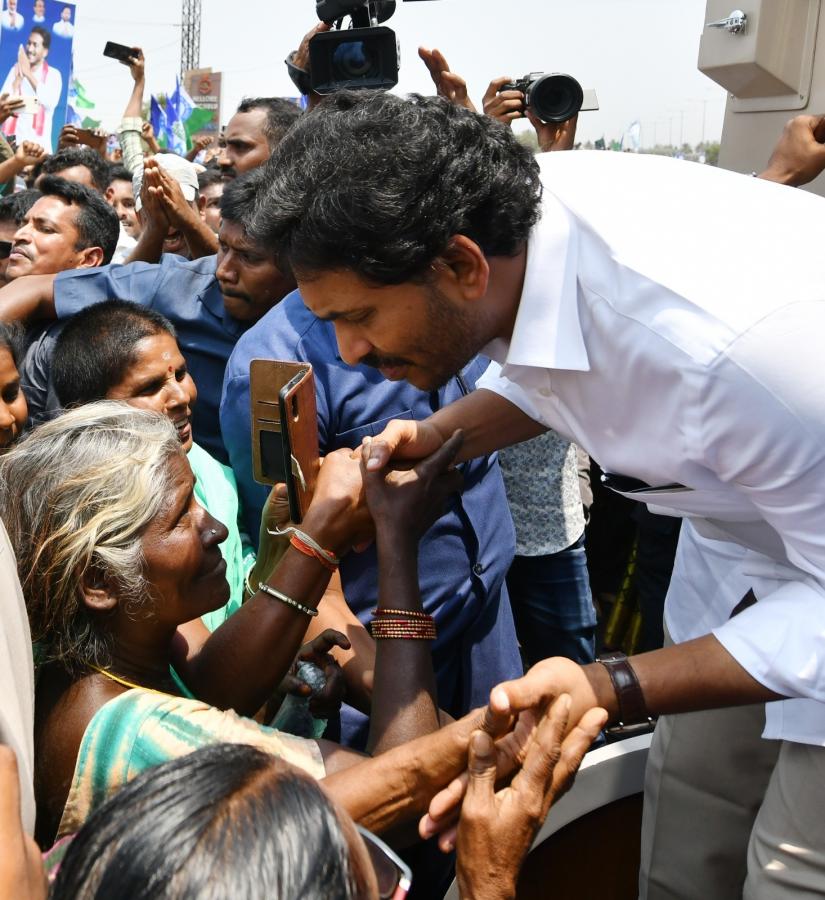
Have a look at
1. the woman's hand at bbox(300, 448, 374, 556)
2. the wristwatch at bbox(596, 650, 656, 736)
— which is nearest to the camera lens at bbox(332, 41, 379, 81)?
the woman's hand at bbox(300, 448, 374, 556)

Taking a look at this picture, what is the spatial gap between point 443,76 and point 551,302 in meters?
2.43

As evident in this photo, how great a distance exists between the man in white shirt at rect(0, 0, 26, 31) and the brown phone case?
697 centimetres

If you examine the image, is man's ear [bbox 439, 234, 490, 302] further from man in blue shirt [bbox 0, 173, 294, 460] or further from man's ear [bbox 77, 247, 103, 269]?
man's ear [bbox 77, 247, 103, 269]

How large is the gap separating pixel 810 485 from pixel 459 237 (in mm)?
637

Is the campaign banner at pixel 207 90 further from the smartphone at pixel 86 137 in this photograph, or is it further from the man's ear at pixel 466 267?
the man's ear at pixel 466 267

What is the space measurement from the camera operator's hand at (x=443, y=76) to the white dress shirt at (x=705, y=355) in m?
2.16

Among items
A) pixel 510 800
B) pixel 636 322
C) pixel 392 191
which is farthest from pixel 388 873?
pixel 392 191

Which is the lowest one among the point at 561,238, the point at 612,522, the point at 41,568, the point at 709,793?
the point at 612,522

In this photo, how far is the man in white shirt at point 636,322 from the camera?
1.32 metres

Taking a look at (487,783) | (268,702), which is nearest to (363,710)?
(268,702)

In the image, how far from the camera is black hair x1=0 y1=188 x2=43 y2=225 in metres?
4.74

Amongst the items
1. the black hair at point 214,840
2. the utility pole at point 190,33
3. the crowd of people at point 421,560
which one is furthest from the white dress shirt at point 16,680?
the utility pole at point 190,33

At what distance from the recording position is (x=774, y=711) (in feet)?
5.18

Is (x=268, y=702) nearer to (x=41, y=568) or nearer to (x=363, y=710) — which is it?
(x=363, y=710)
